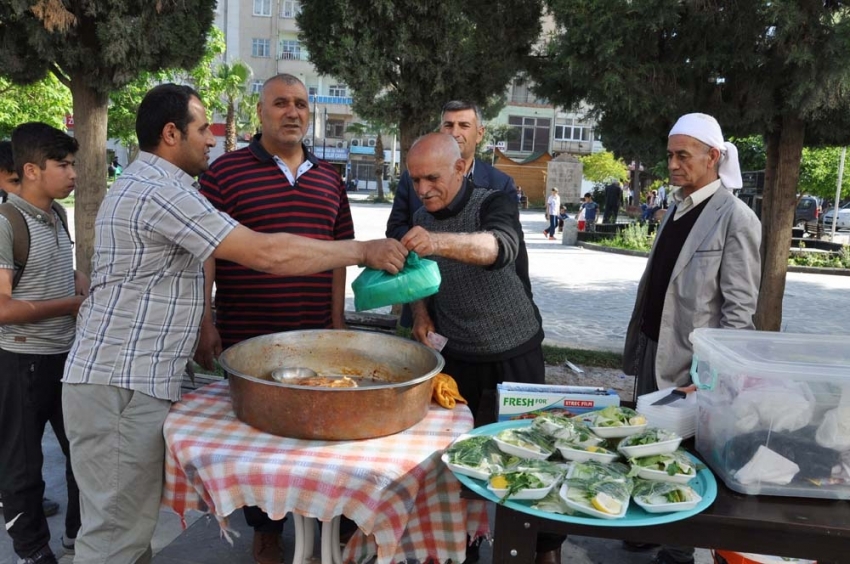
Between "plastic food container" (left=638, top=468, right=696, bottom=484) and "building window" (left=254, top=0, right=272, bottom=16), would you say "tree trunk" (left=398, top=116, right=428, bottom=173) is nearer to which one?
"plastic food container" (left=638, top=468, right=696, bottom=484)

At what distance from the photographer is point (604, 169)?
3400cm

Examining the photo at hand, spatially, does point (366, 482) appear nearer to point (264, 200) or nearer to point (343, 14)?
point (264, 200)

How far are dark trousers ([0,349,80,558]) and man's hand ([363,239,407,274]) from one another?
61.3 inches

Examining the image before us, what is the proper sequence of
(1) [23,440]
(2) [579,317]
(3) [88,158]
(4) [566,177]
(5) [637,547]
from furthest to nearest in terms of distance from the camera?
(4) [566,177], (2) [579,317], (3) [88,158], (5) [637,547], (1) [23,440]

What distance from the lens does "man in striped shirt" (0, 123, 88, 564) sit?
256 cm

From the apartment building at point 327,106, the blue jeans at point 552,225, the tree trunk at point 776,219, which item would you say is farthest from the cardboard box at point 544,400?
the apartment building at point 327,106

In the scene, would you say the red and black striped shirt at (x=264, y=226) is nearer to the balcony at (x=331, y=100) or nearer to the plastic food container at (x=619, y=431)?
the plastic food container at (x=619, y=431)

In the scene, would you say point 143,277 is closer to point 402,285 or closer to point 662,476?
point 402,285

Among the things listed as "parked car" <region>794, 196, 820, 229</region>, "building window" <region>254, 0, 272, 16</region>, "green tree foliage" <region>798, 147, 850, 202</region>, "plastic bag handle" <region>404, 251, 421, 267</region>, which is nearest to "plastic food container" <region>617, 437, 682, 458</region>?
"plastic bag handle" <region>404, 251, 421, 267</region>

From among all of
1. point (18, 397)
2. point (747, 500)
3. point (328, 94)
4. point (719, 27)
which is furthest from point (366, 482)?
point (328, 94)

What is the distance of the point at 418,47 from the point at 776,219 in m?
3.43

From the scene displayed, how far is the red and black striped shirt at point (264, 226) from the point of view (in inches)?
106

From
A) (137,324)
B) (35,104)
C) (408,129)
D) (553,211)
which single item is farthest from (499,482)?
(553,211)

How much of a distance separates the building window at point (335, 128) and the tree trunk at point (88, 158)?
49.5 m
